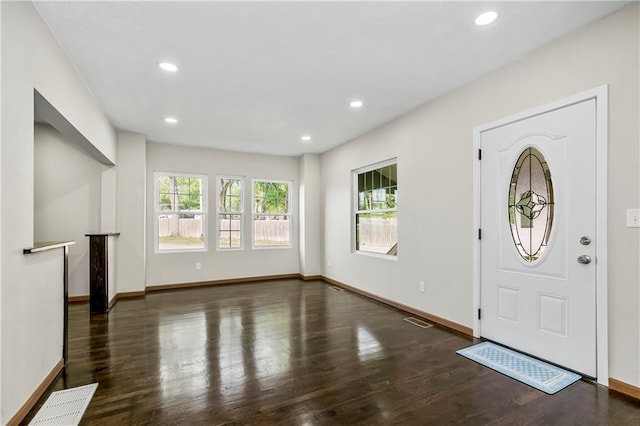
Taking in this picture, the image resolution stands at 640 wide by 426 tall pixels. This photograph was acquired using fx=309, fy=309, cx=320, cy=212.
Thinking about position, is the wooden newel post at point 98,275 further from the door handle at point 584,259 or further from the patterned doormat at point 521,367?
the door handle at point 584,259

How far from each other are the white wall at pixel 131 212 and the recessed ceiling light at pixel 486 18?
4995mm

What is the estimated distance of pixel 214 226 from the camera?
19.9 ft

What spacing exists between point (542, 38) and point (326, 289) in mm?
4534

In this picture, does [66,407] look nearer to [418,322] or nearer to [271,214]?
[418,322]

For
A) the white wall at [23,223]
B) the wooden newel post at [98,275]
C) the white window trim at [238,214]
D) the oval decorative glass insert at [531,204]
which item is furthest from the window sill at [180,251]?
the oval decorative glass insert at [531,204]

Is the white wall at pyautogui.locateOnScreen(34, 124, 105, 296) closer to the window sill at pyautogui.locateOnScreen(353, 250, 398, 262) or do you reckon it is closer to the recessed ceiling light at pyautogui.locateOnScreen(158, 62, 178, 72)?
the recessed ceiling light at pyautogui.locateOnScreen(158, 62, 178, 72)

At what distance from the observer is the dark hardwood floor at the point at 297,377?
1963mm

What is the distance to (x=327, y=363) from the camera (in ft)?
8.80

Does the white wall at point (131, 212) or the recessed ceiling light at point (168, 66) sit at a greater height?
the recessed ceiling light at point (168, 66)

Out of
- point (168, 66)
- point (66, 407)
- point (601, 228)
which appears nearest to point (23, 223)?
point (66, 407)

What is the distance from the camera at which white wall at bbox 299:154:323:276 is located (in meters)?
6.52

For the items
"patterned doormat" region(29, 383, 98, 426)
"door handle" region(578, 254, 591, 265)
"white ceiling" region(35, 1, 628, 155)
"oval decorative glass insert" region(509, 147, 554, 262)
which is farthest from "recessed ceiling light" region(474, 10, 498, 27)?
"patterned doormat" region(29, 383, 98, 426)

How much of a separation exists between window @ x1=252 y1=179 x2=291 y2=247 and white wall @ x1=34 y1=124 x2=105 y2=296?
273cm

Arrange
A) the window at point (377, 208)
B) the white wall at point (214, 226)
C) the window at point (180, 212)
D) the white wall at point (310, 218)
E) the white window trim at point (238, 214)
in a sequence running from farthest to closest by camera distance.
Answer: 1. the white wall at point (310, 218)
2. the white window trim at point (238, 214)
3. the window at point (180, 212)
4. the white wall at point (214, 226)
5. the window at point (377, 208)
